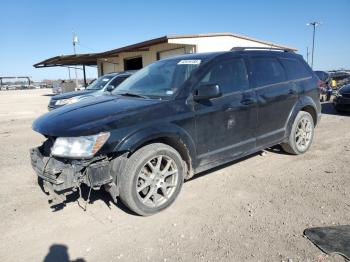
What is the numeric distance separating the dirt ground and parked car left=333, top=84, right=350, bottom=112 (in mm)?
6206

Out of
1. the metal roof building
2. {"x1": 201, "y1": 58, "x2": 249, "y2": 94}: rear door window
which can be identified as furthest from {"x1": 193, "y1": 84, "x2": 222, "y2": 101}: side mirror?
the metal roof building

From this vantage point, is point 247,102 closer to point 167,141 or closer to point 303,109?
point 167,141

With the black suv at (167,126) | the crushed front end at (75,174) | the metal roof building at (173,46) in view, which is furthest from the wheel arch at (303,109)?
the metal roof building at (173,46)

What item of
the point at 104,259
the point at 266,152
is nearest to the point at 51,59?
the point at 266,152

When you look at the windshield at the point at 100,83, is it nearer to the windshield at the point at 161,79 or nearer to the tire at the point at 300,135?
the windshield at the point at 161,79

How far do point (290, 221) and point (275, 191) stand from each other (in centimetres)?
85

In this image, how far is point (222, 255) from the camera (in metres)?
2.99

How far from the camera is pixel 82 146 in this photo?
3.42 meters

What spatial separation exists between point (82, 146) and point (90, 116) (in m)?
0.40

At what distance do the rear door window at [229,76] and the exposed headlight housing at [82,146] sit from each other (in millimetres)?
1615

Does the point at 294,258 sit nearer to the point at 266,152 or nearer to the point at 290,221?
the point at 290,221

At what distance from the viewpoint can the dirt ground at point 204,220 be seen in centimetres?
309

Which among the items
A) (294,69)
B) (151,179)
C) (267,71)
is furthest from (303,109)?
(151,179)

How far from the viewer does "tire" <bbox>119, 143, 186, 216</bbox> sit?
3580 millimetres
